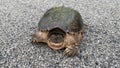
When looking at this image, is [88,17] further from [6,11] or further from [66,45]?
[6,11]

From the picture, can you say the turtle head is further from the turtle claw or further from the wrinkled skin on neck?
the turtle claw

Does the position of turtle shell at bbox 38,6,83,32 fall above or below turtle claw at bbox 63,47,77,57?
above

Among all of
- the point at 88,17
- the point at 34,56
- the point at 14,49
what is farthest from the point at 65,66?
the point at 88,17

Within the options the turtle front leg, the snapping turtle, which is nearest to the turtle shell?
the snapping turtle

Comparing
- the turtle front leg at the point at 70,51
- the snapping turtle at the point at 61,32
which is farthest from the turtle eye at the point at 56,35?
the turtle front leg at the point at 70,51

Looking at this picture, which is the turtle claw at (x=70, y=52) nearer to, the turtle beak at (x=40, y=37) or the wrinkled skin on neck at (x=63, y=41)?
the wrinkled skin on neck at (x=63, y=41)

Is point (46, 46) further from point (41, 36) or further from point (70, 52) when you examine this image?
point (70, 52)
